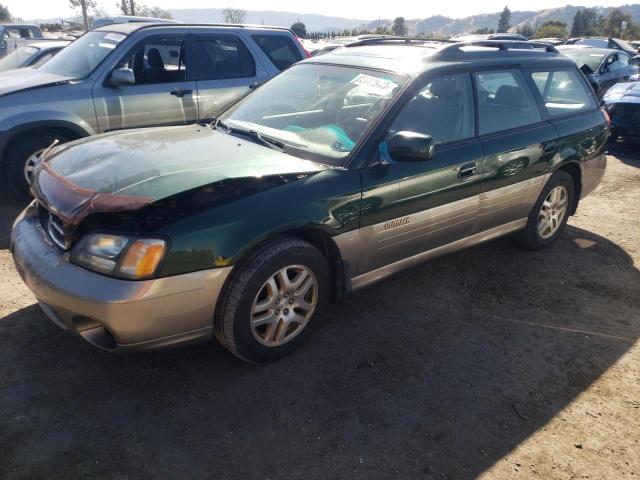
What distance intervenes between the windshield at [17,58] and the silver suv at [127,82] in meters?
2.05

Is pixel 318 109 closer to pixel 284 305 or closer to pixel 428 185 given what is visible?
pixel 428 185

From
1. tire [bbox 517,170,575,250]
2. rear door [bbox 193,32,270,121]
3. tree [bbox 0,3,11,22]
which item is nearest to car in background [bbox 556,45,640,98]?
tire [bbox 517,170,575,250]

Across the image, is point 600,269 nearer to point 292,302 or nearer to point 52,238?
point 292,302

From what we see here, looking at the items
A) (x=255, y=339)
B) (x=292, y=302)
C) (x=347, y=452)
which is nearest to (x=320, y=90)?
(x=292, y=302)

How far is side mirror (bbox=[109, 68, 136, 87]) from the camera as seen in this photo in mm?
5129

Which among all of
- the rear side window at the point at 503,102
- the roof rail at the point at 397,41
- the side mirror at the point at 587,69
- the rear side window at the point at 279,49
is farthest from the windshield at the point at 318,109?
the side mirror at the point at 587,69

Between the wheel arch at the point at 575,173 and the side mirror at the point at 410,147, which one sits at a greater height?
the side mirror at the point at 410,147

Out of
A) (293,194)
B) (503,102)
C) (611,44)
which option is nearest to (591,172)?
(503,102)

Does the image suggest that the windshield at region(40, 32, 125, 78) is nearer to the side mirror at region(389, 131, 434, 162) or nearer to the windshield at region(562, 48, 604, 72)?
the side mirror at region(389, 131, 434, 162)

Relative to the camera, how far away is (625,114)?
859 cm

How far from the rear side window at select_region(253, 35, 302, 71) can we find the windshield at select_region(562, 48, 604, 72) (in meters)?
7.87

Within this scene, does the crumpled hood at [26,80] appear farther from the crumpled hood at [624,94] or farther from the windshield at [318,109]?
the crumpled hood at [624,94]

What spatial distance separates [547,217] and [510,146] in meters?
1.14

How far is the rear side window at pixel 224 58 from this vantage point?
19.4ft
